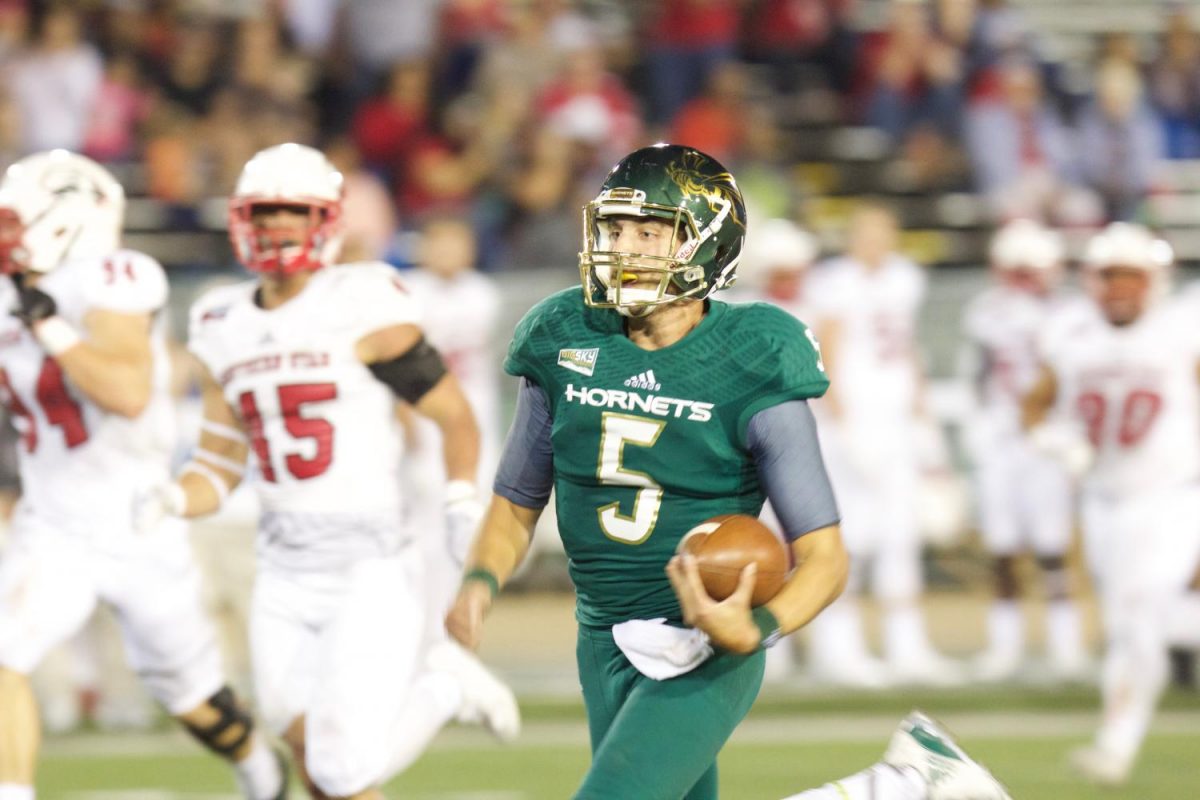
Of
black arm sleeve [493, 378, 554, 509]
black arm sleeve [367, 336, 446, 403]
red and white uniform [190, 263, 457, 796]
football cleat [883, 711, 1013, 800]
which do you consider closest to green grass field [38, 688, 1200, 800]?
red and white uniform [190, 263, 457, 796]

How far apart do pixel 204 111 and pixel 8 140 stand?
1.28 m

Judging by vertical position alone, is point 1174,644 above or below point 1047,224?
below

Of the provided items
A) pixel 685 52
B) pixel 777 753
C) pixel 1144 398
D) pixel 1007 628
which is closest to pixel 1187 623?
pixel 1144 398

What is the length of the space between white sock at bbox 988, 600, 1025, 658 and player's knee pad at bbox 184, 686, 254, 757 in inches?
176

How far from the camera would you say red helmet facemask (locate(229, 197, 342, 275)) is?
515 centimetres

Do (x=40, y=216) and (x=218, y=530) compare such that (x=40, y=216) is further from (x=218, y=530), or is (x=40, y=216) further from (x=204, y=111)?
(x=204, y=111)

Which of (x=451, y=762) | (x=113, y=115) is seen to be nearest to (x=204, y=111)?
(x=113, y=115)

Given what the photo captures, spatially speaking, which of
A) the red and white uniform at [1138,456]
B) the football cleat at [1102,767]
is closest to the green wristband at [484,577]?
the football cleat at [1102,767]

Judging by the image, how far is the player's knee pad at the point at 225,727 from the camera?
5.53 meters

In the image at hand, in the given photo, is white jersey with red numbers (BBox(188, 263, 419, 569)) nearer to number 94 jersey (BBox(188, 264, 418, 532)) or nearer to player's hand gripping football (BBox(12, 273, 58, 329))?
number 94 jersey (BBox(188, 264, 418, 532))

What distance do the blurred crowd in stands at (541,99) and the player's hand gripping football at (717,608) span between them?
7.12 meters

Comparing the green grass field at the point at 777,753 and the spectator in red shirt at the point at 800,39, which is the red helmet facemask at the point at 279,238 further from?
the spectator in red shirt at the point at 800,39

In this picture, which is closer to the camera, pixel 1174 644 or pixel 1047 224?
pixel 1174 644

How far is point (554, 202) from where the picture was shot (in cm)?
1076
